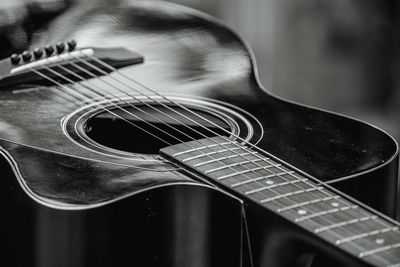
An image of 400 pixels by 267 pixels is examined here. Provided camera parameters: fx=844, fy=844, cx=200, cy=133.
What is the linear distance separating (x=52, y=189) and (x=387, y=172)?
0.34 m

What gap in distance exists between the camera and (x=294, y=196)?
764 millimetres

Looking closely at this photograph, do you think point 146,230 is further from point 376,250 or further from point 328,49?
point 328,49

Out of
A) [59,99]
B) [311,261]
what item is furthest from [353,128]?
[59,99]

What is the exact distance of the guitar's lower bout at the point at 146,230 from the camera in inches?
30.7

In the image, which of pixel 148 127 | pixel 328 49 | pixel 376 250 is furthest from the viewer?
pixel 328 49

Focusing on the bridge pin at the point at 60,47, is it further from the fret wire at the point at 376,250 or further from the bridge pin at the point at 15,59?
the fret wire at the point at 376,250

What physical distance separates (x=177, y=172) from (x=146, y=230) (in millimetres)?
73

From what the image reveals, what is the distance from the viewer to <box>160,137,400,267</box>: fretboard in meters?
0.67

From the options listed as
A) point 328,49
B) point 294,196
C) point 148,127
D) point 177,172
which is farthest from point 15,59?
point 328,49

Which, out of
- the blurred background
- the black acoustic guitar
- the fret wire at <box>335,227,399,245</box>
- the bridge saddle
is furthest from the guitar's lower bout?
the blurred background

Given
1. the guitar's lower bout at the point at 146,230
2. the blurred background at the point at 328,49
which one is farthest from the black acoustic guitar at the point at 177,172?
the blurred background at the point at 328,49

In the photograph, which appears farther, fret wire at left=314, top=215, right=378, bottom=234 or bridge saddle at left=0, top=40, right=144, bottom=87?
bridge saddle at left=0, top=40, right=144, bottom=87

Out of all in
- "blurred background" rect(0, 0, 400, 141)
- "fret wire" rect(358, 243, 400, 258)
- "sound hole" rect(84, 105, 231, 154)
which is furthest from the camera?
"blurred background" rect(0, 0, 400, 141)

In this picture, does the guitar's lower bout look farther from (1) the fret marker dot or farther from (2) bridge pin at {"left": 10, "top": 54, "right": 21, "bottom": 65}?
(2) bridge pin at {"left": 10, "top": 54, "right": 21, "bottom": 65}
